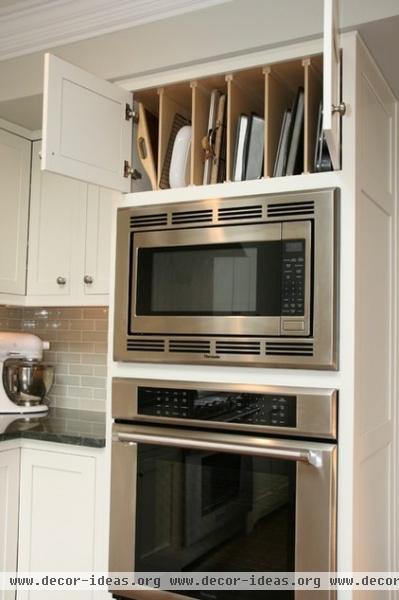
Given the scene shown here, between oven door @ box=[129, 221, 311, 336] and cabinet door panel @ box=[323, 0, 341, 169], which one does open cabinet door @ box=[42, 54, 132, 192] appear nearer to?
oven door @ box=[129, 221, 311, 336]

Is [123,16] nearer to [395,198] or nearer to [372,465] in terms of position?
[395,198]

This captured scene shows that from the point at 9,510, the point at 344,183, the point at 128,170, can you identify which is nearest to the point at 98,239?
the point at 128,170

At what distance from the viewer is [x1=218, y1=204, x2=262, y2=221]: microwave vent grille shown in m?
1.90

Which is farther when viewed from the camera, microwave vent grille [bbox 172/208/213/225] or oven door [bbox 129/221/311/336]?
microwave vent grille [bbox 172/208/213/225]

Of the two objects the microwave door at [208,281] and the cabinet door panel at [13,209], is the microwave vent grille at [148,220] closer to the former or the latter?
the microwave door at [208,281]

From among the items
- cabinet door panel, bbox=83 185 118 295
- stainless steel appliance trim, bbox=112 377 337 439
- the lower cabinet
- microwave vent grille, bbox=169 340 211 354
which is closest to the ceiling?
cabinet door panel, bbox=83 185 118 295

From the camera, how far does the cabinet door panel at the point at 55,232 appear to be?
8.98ft

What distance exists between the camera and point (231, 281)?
1.94m

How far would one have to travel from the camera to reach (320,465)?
1.73 metres

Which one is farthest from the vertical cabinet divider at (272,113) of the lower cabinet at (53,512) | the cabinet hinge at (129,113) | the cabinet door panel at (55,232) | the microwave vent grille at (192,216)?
the lower cabinet at (53,512)

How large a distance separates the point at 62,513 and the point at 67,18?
1.86m

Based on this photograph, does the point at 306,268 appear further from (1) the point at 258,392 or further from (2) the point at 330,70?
(2) the point at 330,70

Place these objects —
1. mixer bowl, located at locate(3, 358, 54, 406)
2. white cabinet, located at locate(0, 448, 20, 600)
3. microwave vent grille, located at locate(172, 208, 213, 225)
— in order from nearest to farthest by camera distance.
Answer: microwave vent grille, located at locate(172, 208, 213, 225), white cabinet, located at locate(0, 448, 20, 600), mixer bowl, located at locate(3, 358, 54, 406)

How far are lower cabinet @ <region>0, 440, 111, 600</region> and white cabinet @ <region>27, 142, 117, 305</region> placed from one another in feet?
2.32
